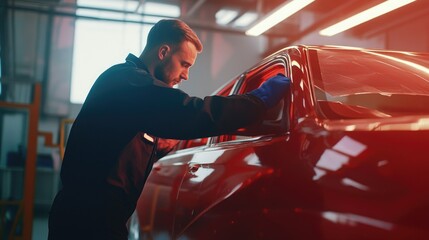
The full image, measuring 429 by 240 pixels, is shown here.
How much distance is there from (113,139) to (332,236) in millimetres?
889

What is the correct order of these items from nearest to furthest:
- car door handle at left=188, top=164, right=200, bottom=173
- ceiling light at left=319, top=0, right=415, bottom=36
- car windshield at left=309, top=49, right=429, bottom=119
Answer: car windshield at left=309, top=49, right=429, bottom=119 < car door handle at left=188, top=164, right=200, bottom=173 < ceiling light at left=319, top=0, right=415, bottom=36

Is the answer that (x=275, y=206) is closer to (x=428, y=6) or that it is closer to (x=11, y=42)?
(x=428, y=6)

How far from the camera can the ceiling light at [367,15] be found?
5191 millimetres

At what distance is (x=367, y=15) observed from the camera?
5.71 metres

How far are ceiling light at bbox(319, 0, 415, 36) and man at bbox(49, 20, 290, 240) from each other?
375 cm

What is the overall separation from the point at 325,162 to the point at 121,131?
790 millimetres

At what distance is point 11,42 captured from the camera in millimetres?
10203

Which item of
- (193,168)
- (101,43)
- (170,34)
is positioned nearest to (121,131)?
(170,34)

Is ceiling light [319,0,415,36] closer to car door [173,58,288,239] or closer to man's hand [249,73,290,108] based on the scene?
car door [173,58,288,239]

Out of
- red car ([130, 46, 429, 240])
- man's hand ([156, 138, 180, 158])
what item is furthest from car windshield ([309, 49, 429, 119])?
man's hand ([156, 138, 180, 158])

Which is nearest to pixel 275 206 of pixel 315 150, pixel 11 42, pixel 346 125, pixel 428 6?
pixel 315 150

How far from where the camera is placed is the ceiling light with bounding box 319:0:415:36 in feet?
17.0

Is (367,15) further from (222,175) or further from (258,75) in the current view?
(222,175)

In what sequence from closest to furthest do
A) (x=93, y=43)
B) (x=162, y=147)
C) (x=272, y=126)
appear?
(x=272, y=126), (x=162, y=147), (x=93, y=43)
